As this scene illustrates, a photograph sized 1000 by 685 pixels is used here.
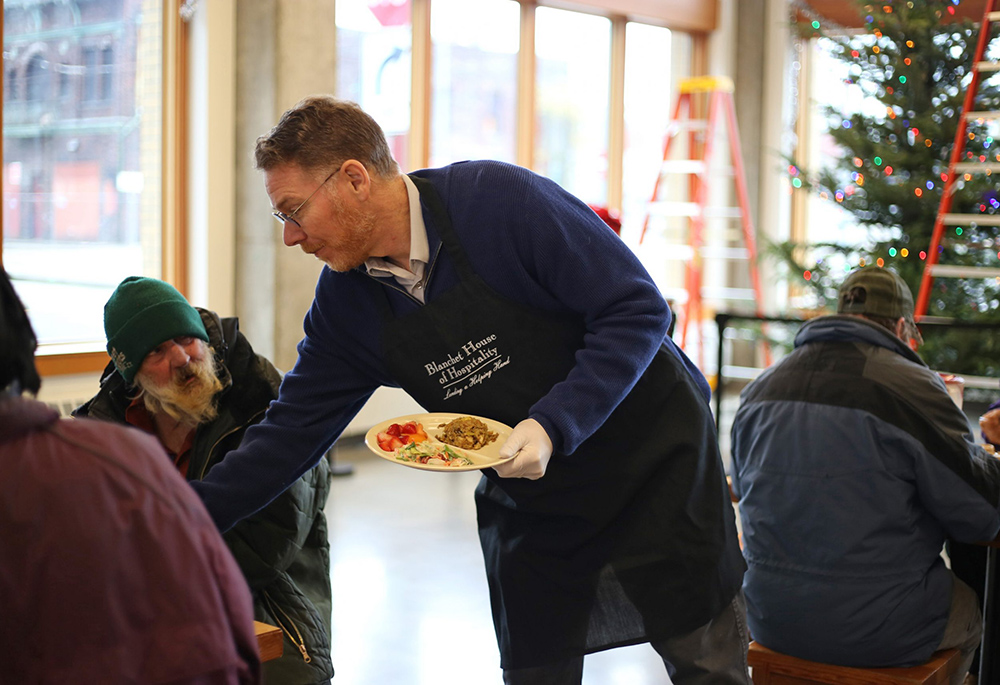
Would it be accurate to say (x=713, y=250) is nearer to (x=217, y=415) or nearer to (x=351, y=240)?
(x=217, y=415)

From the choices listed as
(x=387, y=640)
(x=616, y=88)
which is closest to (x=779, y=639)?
(x=387, y=640)

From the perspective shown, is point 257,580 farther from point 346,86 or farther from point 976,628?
point 346,86

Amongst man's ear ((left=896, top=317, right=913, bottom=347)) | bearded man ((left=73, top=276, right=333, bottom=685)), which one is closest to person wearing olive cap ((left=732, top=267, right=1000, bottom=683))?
man's ear ((left=896, top=317, right=913, bottom=347))

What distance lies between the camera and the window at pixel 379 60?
6.22 metres

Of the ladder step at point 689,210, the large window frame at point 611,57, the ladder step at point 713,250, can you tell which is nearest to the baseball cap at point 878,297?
the large window frame at point 611,57

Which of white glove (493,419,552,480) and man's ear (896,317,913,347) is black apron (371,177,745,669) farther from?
A: man's ear (896,317,913,347)

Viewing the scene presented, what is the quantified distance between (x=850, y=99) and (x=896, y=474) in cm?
723

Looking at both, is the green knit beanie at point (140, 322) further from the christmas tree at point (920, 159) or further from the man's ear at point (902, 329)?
the christmas tree at point (920, 159)

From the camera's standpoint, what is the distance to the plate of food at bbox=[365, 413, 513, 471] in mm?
1565

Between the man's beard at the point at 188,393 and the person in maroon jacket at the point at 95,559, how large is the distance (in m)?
1.14

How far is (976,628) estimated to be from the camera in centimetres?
232

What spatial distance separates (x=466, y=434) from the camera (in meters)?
1.62

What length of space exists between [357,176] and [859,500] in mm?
1244

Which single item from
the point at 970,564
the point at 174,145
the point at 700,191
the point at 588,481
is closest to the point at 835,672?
the point at 970,564
